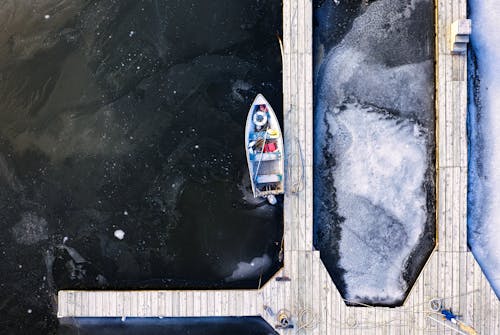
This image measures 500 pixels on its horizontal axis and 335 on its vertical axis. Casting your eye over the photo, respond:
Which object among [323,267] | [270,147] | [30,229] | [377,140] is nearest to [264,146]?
[270,147]

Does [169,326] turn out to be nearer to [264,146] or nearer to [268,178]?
[268,178]

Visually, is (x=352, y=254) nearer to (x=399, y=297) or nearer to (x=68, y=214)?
(x=399, y=297)

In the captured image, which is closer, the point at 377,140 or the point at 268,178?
the point at 268,178

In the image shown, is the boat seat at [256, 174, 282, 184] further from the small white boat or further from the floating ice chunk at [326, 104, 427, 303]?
the floating ice chunk at [326, 104, 427, 303]

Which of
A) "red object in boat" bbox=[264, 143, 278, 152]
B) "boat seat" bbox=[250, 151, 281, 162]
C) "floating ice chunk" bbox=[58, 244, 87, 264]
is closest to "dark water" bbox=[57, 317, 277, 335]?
"floating ice chunk" bbox=[58, 244, 87, 264]

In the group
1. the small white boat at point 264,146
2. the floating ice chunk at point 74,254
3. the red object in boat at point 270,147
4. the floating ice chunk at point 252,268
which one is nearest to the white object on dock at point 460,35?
the small white boat at point 264,146

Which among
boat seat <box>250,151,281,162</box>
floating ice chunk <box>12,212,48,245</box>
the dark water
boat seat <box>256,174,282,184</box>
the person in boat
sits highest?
the person in boat
